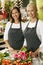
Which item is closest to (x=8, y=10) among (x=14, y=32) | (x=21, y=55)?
(x=14, y=32)

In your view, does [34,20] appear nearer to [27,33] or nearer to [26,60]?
[27,33]

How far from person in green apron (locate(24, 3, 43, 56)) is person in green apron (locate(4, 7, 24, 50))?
5 centimetres

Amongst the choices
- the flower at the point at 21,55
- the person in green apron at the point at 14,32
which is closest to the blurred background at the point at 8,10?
the person in green apron at the point at 14,32

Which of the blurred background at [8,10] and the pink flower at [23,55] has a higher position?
the blurred background at [8,10]

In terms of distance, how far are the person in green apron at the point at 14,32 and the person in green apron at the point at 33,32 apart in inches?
1.9

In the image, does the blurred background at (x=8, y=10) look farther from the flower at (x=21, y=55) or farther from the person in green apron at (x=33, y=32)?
the flower at (x=21, y=55)

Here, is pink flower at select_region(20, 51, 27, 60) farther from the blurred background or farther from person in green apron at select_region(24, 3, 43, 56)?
the blurred background

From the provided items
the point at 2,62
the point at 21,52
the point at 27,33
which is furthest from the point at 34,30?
the point at 2,62

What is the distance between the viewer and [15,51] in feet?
4.55

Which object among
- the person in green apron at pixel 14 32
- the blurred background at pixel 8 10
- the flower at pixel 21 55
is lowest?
the flower at pixel 21 55

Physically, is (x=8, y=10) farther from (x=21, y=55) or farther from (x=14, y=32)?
(x=21, y=55)

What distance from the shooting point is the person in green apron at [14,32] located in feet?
4.48

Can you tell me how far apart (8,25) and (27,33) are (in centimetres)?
15

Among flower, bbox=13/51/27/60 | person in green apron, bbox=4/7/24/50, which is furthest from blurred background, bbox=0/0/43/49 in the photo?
flower, bbox=13/51/27/60
